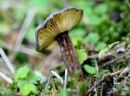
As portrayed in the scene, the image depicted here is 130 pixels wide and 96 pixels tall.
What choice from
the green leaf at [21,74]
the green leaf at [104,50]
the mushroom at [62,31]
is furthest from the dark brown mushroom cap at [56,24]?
the green leaf at [104,50]

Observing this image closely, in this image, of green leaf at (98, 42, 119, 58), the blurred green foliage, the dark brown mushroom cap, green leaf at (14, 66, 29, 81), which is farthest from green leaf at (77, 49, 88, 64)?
green leaf at (14, 66, 29, 81)

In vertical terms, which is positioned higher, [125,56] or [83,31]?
[83,31]

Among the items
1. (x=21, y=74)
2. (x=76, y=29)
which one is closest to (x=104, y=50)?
(x=21, y=74)

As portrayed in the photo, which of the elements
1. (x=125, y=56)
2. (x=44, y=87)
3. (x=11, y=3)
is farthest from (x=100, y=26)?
(x=11, y=3)

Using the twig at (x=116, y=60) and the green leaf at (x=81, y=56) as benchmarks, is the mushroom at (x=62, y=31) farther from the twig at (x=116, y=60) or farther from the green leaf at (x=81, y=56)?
the twig at (x=116, y=60)

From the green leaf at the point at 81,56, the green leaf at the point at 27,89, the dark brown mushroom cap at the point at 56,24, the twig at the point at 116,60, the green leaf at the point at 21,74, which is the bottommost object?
the green leaf at the point at 27,89

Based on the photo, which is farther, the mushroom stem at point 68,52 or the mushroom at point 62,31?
the mushroom stem at point 68,52

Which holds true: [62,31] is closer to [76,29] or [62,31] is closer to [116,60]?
[116,60]

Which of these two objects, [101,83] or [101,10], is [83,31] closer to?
[101,10]
